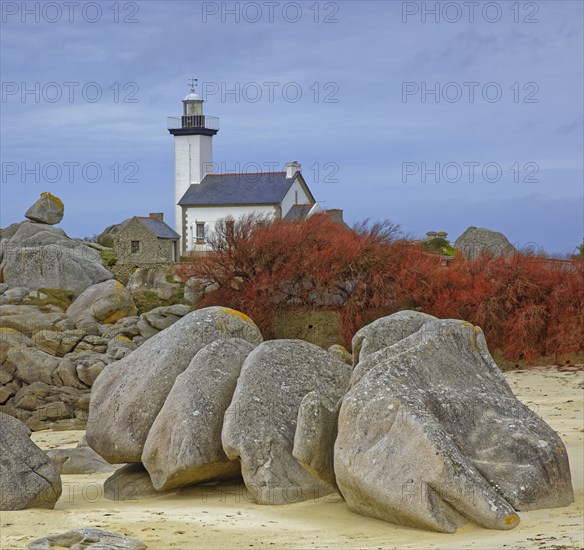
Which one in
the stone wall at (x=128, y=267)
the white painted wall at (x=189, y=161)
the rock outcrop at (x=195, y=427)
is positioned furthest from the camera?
the white painted wall at (x=189, y=161)

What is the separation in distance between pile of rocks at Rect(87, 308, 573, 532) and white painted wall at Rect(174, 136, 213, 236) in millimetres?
47355

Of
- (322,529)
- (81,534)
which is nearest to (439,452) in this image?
(322,529)

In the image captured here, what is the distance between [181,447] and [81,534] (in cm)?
326

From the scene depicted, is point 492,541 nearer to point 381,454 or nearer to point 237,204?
point 381,454

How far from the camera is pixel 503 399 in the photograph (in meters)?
12.4

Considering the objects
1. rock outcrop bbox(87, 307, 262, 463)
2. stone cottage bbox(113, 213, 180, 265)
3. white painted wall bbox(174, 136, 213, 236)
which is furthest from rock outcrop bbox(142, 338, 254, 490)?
white painted wall bbox(174, 136, 213, 236)

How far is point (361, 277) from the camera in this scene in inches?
1208

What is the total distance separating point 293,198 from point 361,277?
1167 inches

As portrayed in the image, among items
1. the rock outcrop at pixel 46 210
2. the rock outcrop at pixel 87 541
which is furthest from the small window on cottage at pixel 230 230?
the rock outcrop at pixel 87 541

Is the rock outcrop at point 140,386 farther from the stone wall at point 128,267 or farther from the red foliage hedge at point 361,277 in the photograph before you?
the stone wall at point 128,267

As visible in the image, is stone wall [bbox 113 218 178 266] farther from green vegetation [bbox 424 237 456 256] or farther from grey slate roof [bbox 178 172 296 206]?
green vegetation [bbox 424 237 456 256]

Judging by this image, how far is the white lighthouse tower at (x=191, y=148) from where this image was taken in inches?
2491

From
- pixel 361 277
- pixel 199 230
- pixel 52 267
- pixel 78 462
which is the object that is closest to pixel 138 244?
pixel 52 267

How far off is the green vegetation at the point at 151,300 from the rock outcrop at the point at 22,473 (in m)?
24.1
